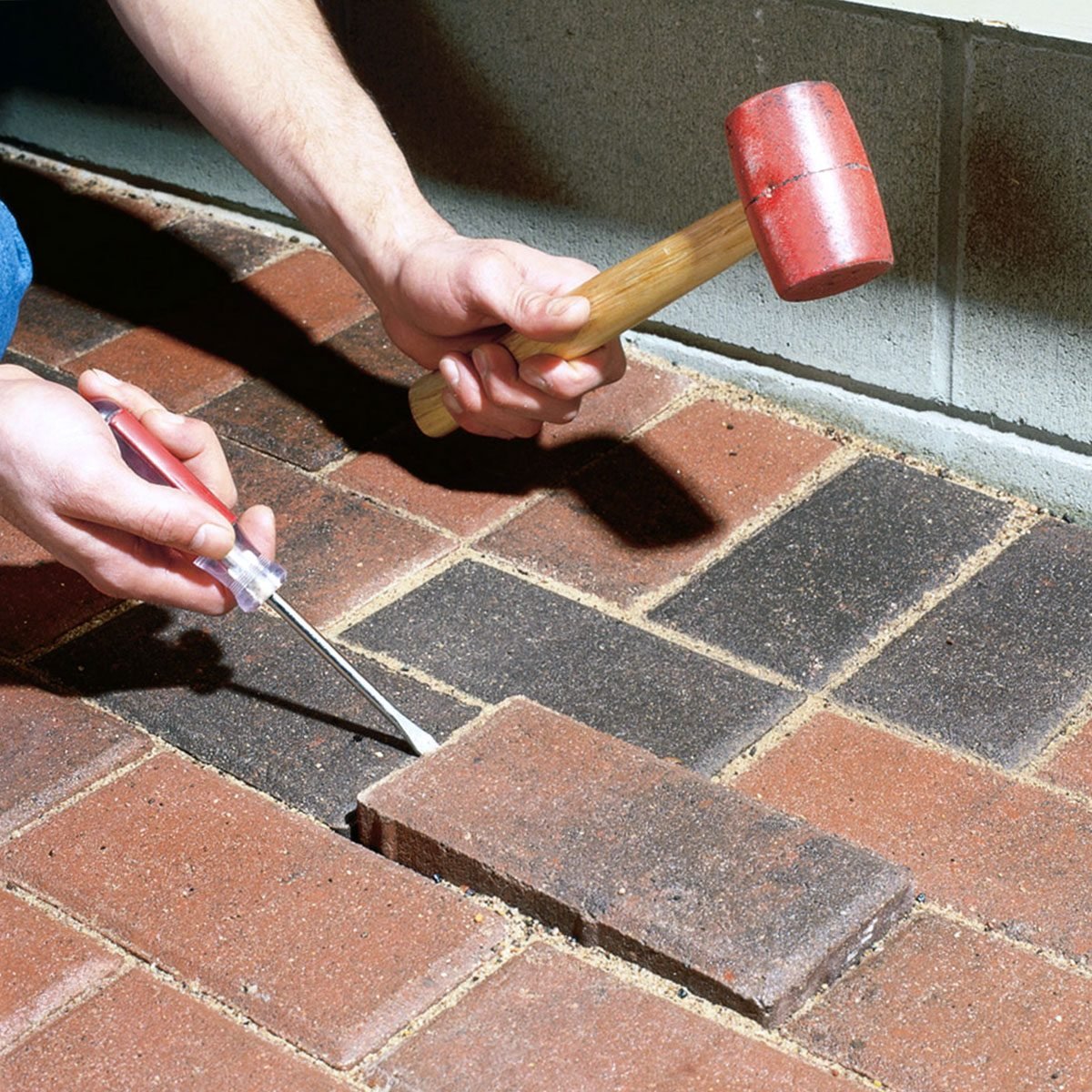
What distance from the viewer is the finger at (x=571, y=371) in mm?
2182

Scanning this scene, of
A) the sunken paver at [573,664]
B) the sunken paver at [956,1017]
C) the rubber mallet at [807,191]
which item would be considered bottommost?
the sunken paver at [956,1017]

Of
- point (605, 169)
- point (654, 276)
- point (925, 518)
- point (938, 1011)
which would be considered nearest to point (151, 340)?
point (605, 169)

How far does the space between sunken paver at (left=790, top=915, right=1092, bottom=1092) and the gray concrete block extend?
35.3 inches

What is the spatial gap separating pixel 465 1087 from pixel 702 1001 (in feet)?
0.82

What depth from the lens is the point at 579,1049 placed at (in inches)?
62.2

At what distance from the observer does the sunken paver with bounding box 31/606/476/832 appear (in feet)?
6.37

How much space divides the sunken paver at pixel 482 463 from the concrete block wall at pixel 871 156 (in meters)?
0.19

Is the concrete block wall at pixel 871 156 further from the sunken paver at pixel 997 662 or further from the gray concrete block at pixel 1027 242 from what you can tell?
the sunken paver at pixel 997 662

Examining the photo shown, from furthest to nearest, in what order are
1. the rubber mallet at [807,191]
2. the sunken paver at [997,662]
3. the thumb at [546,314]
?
the thumb at [546,314], the sunken paver at [997,662], the rubber mallet at [807,191]

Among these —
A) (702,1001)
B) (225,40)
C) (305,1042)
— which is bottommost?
(702,1001)

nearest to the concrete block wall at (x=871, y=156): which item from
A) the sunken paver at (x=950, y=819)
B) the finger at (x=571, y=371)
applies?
the finger at (x=571, y=371)

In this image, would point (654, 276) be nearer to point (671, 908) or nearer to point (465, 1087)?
point (671, 908)

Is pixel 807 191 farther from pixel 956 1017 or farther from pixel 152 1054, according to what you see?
pixel 152 1054

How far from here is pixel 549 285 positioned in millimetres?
2197
